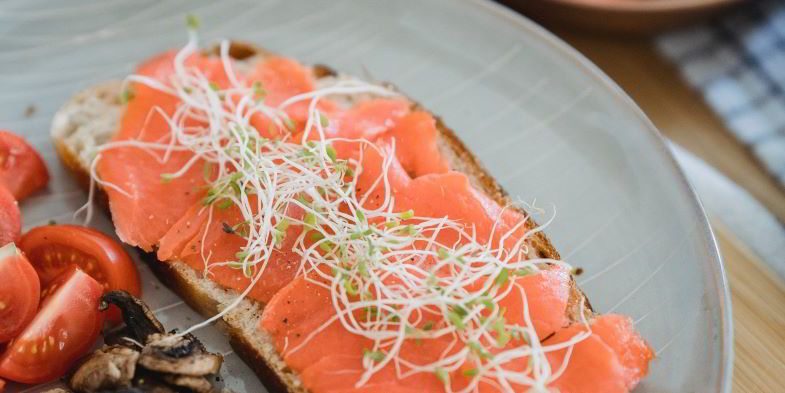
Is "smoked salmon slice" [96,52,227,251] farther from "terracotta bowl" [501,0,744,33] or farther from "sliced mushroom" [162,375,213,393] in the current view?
"terracotta bowl" [501,0,744,33]

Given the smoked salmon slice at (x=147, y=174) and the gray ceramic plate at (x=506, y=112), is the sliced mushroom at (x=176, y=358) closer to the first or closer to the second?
the gray ceramic plate at (x=506, y=112)

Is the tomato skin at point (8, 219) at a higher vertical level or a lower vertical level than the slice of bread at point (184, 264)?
lower

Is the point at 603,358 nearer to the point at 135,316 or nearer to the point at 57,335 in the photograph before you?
the point at 135,316

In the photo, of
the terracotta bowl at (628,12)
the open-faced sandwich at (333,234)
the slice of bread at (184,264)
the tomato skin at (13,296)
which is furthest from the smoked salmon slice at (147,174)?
the terracotta bowl at (628,12)

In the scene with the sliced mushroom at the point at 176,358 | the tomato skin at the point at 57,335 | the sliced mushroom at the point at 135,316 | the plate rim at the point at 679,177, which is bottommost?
the tomato skin at the point at 57,335

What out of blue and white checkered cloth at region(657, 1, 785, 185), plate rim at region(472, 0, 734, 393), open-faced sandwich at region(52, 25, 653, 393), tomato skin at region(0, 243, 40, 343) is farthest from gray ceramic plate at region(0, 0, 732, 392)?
blue and white checkered cloth at region(657, 1, 785, 185)

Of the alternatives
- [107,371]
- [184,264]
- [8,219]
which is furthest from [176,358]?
[8,219]

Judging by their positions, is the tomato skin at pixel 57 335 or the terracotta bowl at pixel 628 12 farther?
the terracotta bowl at pixel 628 12
